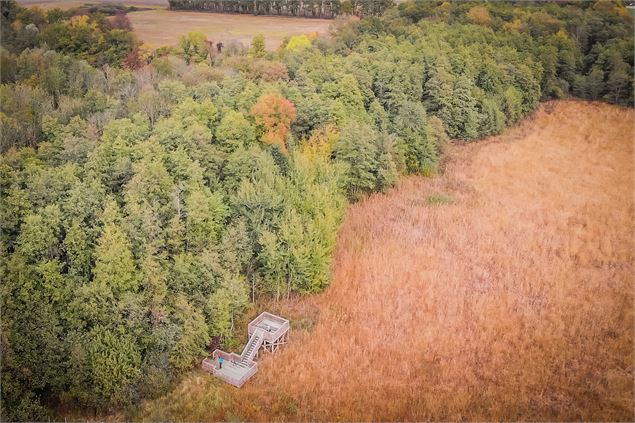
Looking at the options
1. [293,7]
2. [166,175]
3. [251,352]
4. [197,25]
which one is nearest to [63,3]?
[197,25]

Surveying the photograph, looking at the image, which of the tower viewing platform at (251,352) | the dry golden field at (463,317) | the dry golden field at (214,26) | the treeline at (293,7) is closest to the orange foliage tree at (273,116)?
the dry golden field at (463,317)

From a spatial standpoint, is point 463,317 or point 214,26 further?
point 214,26

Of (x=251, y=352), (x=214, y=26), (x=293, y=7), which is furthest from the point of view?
(x=293, y=7)

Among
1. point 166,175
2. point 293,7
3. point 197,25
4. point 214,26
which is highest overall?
point 293,7

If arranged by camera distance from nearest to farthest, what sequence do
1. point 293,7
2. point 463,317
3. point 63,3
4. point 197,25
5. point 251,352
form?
point 251,352 → point 463,317 → point 63,3 → point 197,25 → point 293,7

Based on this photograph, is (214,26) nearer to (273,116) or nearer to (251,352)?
(273,116)

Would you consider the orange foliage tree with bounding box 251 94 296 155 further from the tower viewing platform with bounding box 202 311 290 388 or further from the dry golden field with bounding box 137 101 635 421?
the tower viewing platform with bounding box 202 311 290 388

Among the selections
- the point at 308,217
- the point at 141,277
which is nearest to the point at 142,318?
the point at 141,277

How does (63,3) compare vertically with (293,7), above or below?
above
